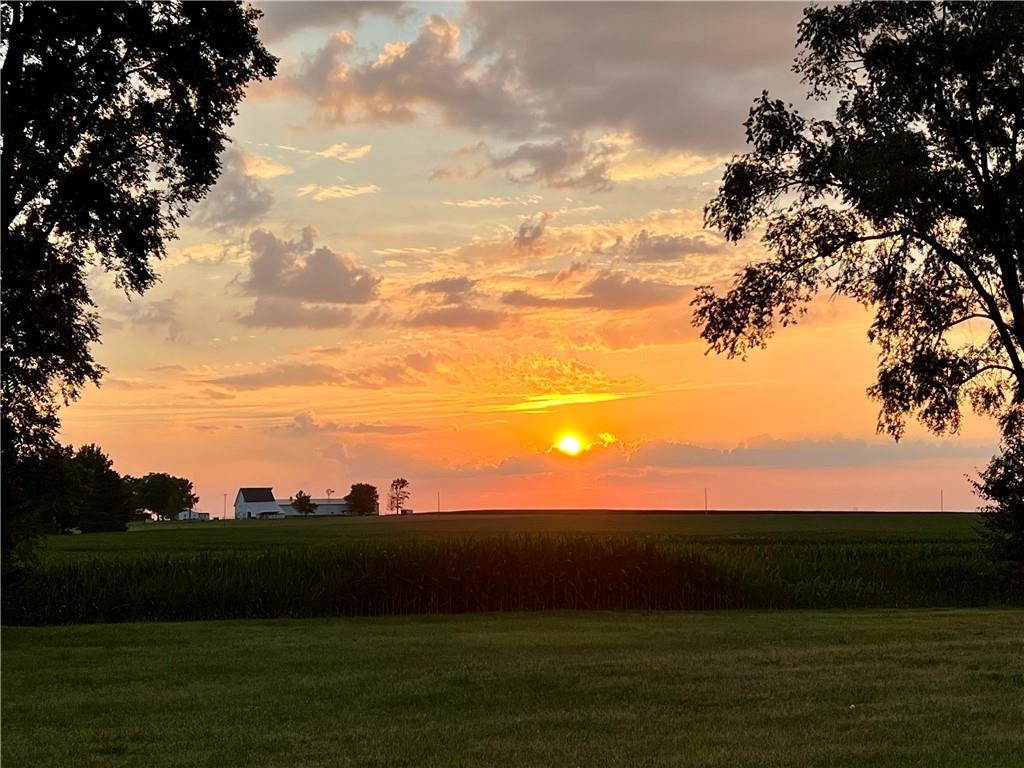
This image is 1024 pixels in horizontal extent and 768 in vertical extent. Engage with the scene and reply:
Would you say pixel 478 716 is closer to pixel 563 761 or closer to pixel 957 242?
pixel 563 761

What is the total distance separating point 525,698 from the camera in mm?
14617

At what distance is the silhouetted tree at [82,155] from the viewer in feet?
73.0

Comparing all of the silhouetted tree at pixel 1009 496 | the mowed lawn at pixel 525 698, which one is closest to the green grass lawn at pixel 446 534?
the silhouetted tree at pixel 1009 496

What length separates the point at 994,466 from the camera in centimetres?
3444

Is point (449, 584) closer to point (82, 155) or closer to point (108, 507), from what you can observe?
point (82, 155)

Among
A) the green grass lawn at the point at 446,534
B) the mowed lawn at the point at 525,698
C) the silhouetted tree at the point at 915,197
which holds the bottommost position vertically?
the mowed lawn at the point at 525,698

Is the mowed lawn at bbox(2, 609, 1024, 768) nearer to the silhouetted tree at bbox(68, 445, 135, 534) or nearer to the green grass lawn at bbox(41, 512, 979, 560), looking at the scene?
the green grass lawn at bbox(41, 512, 979, 560)

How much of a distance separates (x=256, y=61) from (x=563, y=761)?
66.9ft

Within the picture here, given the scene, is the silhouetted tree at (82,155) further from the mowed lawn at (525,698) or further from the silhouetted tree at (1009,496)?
the silhouetted tree at (1009,496)

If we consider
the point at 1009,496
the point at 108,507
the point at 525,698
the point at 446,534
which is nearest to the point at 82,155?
the point at 525,698

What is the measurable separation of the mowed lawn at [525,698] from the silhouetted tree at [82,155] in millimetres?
5929

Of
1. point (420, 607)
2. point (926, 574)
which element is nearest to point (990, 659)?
point (420, 607)

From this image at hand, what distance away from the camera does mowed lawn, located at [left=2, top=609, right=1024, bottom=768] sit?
11.2 meters

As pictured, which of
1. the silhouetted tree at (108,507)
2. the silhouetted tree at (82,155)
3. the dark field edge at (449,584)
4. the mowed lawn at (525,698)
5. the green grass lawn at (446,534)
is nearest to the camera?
the mowed lawn at (525,698)
